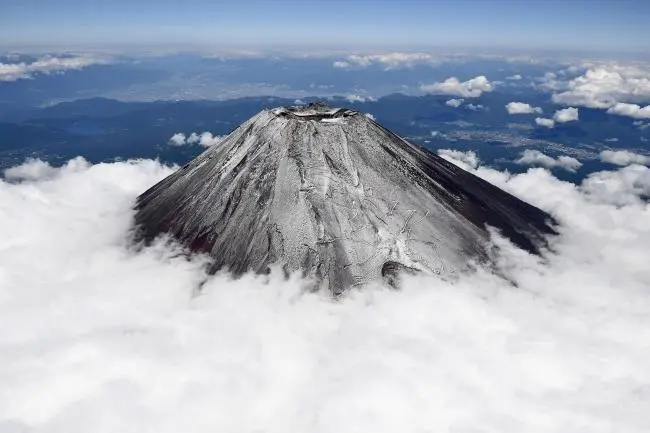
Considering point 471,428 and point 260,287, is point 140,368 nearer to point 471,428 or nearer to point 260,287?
point 260,287

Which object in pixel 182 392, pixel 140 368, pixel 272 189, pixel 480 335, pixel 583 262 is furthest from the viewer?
pixel 583 262

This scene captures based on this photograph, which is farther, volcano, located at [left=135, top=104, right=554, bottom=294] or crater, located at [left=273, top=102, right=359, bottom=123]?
crater, located at [left=273, top=102, right=359, bottom=123]

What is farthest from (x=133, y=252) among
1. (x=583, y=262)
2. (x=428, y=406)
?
(x=583, y=262)

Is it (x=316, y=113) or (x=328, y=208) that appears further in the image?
(x=316, y=113)

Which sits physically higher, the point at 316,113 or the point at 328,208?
the point at 316,113

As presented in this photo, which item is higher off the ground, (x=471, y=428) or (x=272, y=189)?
(x=272, y=189)

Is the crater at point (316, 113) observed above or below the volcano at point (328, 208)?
above

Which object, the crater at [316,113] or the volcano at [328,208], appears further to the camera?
the crater at [316,113]

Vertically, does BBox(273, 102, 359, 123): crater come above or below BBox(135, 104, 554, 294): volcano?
above
